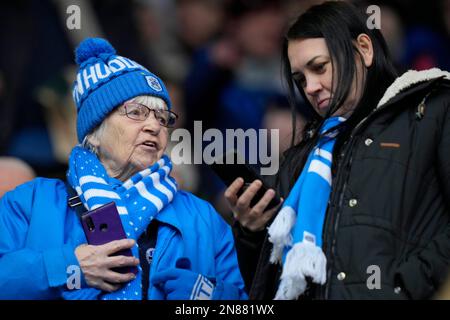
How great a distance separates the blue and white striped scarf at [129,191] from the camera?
3.43 metres

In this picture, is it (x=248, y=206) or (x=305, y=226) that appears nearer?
(x=305, y=226)

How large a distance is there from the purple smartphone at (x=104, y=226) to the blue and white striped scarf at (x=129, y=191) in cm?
10

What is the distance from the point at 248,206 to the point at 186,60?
1.88 m

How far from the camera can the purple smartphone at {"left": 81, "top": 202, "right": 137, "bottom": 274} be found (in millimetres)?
3293

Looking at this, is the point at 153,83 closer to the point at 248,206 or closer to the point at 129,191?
the point at 129,191

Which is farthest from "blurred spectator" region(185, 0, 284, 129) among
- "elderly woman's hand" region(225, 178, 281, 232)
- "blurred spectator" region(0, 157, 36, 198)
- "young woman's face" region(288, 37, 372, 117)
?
"elderly woman's hand" region(225, 178, 281, 232)

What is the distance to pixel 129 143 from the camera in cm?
365

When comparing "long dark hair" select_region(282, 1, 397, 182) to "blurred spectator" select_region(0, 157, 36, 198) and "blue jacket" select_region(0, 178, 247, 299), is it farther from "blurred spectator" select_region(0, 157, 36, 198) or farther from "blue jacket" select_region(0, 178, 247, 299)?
"blurred spectator" select_region(0, 157, 36, 198)

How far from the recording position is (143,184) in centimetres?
358

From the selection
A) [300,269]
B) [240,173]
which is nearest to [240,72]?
[240,173]

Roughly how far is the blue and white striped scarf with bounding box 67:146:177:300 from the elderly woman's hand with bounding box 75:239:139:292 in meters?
0.05

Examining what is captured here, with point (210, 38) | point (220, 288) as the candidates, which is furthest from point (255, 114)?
point (220, 288)

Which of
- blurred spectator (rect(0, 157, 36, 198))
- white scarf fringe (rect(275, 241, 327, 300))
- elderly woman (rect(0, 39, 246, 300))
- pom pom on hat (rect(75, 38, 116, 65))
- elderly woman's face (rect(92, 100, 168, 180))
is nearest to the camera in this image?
white scarf fringe (rect(275, 241, 327, 300))
